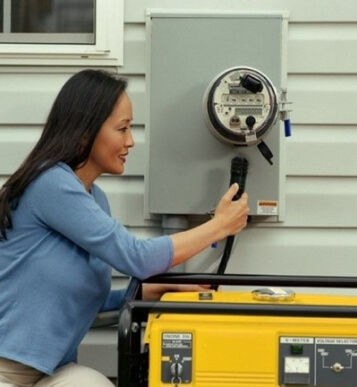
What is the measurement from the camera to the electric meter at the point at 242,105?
134 inches

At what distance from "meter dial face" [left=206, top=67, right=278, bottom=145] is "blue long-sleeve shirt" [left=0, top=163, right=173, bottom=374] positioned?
86 centimetres

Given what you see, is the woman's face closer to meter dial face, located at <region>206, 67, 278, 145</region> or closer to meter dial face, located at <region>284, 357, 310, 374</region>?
meter dial face, located at <region>206, 67, 278, 145</region>

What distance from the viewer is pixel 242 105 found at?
3432 mm

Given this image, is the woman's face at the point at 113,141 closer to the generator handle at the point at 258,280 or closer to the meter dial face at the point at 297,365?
the generator handle at the point at 258,280

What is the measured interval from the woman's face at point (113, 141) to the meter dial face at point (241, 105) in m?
0.60

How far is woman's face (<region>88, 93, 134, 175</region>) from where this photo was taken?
9.44 feet

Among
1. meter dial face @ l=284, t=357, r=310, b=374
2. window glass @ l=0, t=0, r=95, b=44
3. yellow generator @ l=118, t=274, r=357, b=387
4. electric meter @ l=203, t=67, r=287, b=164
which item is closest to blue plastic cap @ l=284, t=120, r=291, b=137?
electric meter @ l=203, t=67, r=287, b=164

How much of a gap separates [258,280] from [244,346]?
1.81 ft

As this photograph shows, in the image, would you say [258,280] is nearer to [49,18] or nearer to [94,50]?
[94,50]

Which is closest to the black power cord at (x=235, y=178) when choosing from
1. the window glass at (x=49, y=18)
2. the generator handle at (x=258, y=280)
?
the generator handle at (x=258, y=280)

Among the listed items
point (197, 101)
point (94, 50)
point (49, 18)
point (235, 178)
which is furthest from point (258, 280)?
point (49, 18)

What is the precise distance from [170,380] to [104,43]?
178 cm

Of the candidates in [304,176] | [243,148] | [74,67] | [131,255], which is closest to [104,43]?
[74,67]

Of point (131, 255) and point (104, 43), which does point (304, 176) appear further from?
point (131, 255)
